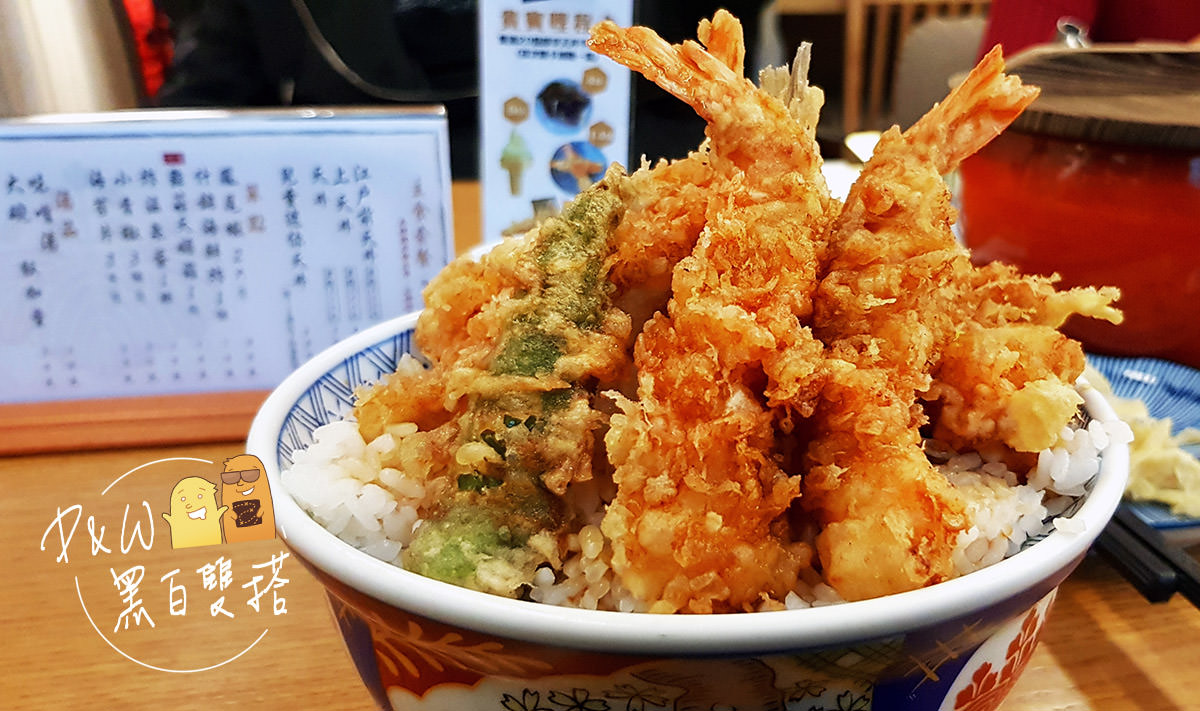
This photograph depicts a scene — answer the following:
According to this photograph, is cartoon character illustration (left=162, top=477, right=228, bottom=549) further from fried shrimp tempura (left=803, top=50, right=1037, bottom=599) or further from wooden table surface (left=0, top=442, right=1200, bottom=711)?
fried shrimp tempura (left=803, top=50, right=1037, bottom=599)

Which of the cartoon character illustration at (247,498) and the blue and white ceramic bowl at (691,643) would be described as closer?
the blue and white ceramic bowl at (691,643)

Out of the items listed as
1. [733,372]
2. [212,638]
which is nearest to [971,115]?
[733,372]

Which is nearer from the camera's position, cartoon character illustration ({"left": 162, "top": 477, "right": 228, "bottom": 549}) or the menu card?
cartoon character illustration ({"left": 162, "top": 477, "right": 228, "bottom": 549})

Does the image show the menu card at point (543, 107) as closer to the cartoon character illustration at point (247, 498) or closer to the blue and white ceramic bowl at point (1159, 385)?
the cartoon character illustration at point (247, 498)

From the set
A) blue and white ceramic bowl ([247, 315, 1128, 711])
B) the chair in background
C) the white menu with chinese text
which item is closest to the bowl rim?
blue and white ceramic bowl ([247, 315, 1128, 711])

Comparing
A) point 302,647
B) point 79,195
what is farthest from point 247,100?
point 302,647

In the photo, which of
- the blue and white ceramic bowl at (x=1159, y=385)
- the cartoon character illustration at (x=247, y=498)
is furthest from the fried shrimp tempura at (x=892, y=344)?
the blue and white ceramic bowl at (x=1159, y=385)
